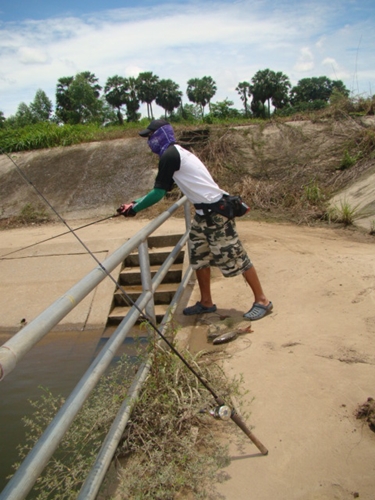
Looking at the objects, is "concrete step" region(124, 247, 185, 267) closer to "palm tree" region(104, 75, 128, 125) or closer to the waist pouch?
the waist pouch

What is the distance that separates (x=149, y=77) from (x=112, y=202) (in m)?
59.4

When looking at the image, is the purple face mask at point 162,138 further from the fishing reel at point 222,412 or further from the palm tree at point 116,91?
the palm tree at point 116,91

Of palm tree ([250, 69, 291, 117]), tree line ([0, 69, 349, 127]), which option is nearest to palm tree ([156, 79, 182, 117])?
tree line ([0, 69, 349, 127])

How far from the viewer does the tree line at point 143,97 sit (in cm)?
4269

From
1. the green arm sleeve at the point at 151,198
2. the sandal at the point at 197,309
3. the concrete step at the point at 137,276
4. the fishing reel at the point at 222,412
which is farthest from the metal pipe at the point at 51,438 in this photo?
the concrete step at the point at 137,276

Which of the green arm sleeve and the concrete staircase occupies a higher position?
the green arm sleeve

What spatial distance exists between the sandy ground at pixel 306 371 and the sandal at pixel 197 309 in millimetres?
89

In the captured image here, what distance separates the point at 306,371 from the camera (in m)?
3.27

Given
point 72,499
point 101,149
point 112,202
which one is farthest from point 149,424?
point 101,149

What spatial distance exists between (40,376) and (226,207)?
8.36ft

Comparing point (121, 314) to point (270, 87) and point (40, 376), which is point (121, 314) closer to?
point (40, 376)

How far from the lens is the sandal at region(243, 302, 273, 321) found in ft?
14.2

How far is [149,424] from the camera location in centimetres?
267

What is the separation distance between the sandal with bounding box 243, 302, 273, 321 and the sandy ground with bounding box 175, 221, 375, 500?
2.7 inches
